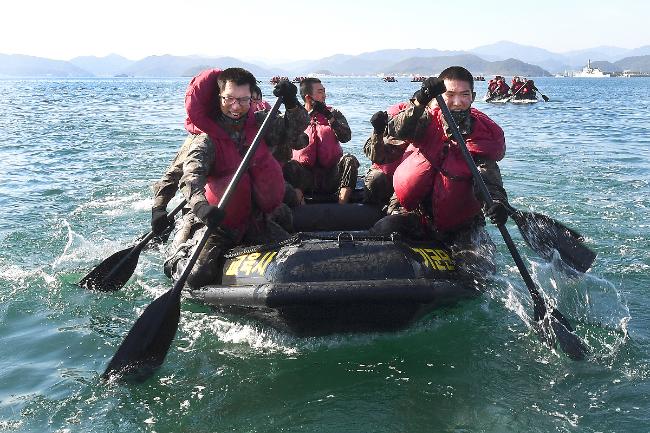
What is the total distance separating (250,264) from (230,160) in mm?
880

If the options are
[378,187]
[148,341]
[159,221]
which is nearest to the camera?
[148,341]

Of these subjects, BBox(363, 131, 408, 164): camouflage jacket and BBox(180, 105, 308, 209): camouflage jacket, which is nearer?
BBox(180, 105, 308, 209): camouflage jacket

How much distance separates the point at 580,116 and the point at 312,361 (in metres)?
26.8

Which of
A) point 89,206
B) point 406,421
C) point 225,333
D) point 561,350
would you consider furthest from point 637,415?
point 89,206

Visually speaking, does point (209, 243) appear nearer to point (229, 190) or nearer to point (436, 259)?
point (229, 190)

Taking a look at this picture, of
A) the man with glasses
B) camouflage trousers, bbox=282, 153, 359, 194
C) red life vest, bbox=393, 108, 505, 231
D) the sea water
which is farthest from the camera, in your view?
camouflage trousers, bbox=282, 153, 359, 194

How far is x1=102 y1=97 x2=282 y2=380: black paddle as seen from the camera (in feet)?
14.9

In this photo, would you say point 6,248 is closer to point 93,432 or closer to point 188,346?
point 188,346

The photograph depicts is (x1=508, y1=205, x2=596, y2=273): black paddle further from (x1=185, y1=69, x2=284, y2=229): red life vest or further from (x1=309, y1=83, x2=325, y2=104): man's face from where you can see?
(x1=309, y1=83, x2=325, y2=104): man's face

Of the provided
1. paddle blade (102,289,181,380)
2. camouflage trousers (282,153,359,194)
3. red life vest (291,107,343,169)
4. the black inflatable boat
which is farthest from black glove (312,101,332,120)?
paddle blade (102,289,181,380)

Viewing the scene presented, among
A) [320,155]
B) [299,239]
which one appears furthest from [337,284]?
[320,155]

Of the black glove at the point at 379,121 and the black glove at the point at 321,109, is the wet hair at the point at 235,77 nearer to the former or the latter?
the black glove at the point at 379,121

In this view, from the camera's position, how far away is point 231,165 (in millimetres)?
5238

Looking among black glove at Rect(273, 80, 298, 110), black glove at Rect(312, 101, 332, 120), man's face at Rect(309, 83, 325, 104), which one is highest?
black glove at Rect(273, 80, 298, 110)
